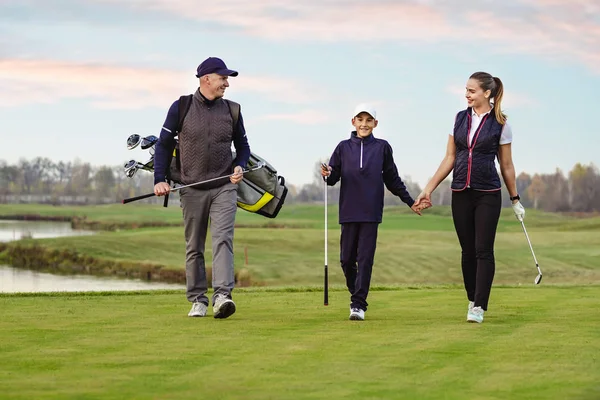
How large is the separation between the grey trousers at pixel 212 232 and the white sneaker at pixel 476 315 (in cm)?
246

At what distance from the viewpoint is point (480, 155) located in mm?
10609

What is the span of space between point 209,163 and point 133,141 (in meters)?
1.19

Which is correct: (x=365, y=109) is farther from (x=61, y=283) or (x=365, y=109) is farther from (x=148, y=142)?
(x=61, y=283)

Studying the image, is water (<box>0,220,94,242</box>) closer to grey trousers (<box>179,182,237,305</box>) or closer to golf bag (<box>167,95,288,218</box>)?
golf bag (<box>167,95,288,218</box>)

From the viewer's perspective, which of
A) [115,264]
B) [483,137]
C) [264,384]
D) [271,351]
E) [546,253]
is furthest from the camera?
[115,264]

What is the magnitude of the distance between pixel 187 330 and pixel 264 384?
2891 mm

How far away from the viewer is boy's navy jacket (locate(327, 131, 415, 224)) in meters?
11.2

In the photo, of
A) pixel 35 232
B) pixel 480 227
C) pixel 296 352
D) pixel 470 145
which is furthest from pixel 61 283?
pixel 35 232

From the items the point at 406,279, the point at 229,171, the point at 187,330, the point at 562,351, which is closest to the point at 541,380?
the point at 562,351

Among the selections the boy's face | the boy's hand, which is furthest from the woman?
the boy's face

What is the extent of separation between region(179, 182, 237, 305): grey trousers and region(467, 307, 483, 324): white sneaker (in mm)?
2461

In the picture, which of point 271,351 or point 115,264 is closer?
point 271,351

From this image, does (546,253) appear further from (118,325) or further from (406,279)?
(118,325)

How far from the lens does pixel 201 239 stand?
37.8 ft
